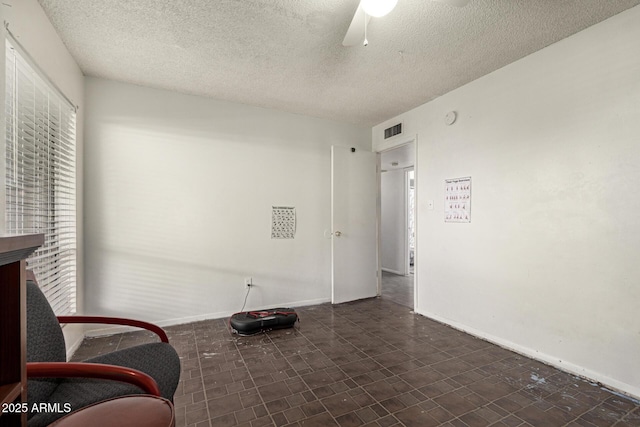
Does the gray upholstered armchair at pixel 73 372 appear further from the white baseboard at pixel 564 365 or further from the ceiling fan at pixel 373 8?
the white baseboard at pixel 564 365

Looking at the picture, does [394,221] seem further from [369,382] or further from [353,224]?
[369,382]

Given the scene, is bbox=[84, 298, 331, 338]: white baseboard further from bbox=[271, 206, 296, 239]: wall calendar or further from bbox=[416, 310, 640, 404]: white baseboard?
bbox=[416, 310, 640, 404]: white baseboard

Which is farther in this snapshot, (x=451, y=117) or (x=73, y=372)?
(x=451, y=117)

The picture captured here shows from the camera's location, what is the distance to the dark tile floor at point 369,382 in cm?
170

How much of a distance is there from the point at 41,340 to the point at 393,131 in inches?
156

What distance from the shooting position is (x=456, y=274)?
10.1ft

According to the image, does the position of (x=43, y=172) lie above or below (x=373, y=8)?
below

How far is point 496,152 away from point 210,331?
341 centimetres

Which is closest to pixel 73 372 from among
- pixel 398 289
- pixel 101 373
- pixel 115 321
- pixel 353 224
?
pixel 101 373

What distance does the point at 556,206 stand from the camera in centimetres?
228

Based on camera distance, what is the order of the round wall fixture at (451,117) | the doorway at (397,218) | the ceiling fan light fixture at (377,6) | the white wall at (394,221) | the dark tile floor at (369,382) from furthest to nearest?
the white wall at (394,221), the doorway at (397,218), the round wall fixture at (451,117), the dark tile floor at (369,382), the ceiling fan light fixture at (377,6)

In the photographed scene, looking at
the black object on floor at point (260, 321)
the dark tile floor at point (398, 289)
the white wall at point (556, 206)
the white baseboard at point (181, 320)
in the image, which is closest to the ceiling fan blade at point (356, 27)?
the white wall at point (556, 206)

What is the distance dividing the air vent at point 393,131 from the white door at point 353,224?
359 millimetres

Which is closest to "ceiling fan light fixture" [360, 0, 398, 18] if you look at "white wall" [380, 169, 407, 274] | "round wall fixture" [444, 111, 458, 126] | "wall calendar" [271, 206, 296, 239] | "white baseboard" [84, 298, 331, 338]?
"round wall fixture" [444, 111, 458, 126]
